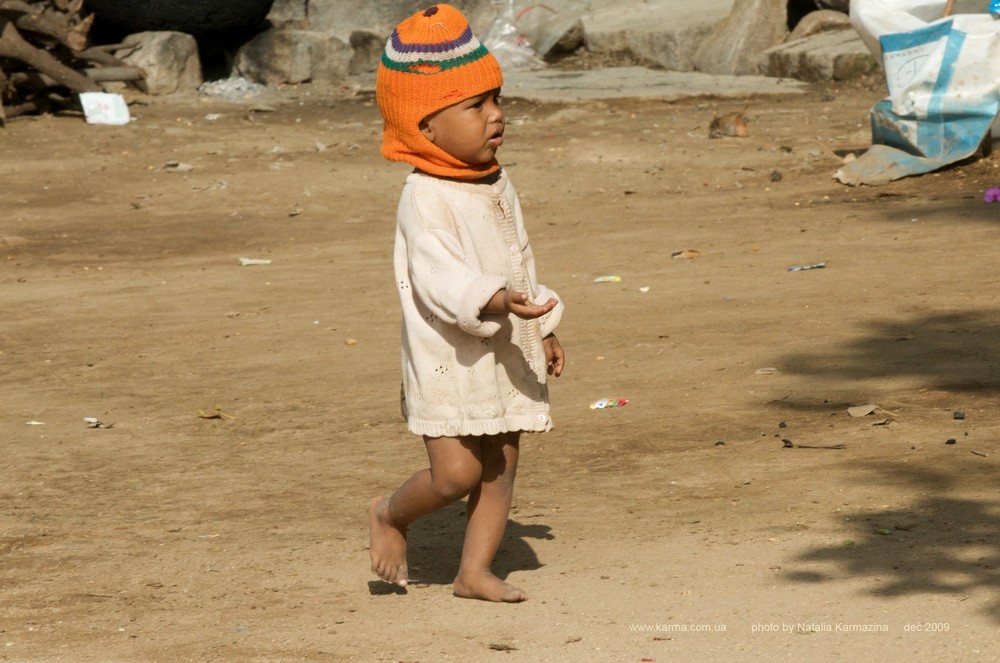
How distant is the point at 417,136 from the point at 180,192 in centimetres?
770

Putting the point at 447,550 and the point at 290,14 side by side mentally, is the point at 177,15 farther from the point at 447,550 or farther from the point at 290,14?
the point at 447,550

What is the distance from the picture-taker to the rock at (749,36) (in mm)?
15156

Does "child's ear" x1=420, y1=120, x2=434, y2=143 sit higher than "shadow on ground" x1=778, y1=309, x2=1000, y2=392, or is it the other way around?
"child's ear" x1=420, y1=120, x2=434, y2=143

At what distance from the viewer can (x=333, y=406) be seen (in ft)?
18.7

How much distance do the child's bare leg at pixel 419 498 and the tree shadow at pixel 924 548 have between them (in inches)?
33.8

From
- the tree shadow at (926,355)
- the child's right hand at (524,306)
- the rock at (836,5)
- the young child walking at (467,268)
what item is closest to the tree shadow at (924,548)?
the young child walking at (467,268)

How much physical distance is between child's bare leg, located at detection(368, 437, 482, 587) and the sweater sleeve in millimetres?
343

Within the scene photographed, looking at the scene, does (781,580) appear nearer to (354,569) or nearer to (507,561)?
(507,561)

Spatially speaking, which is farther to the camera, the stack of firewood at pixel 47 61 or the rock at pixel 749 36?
the rock at pixel 749 36

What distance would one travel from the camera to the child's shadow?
393 cm

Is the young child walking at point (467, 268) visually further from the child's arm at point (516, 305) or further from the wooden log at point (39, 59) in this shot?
the wooden log at point (39, 59)

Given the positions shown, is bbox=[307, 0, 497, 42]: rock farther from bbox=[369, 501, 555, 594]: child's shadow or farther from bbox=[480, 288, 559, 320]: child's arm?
bbox=[480, 288, 559, 320]: child's arm

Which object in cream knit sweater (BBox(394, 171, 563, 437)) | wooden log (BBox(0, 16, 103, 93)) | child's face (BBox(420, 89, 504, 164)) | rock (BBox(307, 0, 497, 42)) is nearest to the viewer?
cream knit sweater (BBox(394, 171, 563, 437))

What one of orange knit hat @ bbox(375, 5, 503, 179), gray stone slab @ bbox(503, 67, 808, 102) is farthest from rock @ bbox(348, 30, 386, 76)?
orange knit hat @ bbox(375, 5, 503, 179)
